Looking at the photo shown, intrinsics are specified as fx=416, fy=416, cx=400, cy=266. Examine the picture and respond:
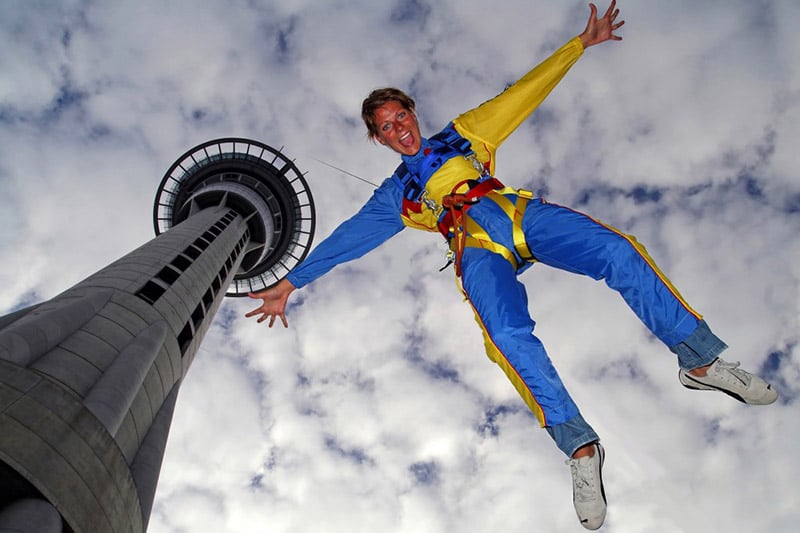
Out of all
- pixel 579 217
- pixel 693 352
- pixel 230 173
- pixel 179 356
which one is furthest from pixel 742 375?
pixel 230 173

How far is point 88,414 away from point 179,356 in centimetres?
1027

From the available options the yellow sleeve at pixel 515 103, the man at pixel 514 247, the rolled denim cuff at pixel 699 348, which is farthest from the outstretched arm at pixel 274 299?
the rolled denim cuff at pixel 699 348

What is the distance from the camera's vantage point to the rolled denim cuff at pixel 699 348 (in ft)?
13.4

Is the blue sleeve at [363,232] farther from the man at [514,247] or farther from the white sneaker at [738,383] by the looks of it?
the white sneaker at [738,383]

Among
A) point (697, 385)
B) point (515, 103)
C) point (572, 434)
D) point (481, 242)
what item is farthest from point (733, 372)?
point (515, 103)

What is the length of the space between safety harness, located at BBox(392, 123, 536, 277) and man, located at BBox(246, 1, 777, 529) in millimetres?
15

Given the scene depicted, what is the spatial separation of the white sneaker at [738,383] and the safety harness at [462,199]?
2.25m

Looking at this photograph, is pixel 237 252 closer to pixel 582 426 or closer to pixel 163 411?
pixel 163 411

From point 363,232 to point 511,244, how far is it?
2.73m

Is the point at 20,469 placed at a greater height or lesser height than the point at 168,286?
lesser

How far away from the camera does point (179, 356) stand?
19188mm

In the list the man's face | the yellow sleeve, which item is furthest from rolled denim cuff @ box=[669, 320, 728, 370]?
the man's face

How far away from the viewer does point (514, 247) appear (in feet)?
17.7

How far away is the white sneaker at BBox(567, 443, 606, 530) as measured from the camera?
3.96m
